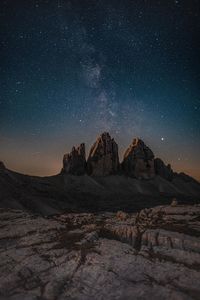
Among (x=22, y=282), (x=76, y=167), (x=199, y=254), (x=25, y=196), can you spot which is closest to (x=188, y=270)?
(x=199, y=254)

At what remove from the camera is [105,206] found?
126250 mm

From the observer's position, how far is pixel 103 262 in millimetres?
16359

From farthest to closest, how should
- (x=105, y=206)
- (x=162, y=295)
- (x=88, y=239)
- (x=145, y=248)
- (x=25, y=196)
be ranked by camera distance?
(x=105, y=206) → (x=25, y=196) → (x=88, y=239) → (x=145, y=248) → (x=162, y=295)

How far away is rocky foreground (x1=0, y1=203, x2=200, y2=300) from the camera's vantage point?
13367 millimetres

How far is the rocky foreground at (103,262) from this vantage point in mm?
13367

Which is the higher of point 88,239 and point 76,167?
point 76,167

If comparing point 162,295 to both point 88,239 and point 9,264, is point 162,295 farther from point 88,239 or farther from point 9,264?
point 9,264

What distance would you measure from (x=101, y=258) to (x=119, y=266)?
1543 mm

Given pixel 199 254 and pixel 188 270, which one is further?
pixel 199 254

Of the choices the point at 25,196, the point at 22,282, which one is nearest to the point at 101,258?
the point at 22,282

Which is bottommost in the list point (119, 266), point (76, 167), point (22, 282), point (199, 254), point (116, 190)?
point (22, 282)

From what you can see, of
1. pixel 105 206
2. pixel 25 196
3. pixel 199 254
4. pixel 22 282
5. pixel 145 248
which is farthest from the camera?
pixel 105 206

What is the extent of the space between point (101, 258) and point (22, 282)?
5216mm

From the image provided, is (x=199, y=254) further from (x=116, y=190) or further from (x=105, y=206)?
(x=116, y=190)
